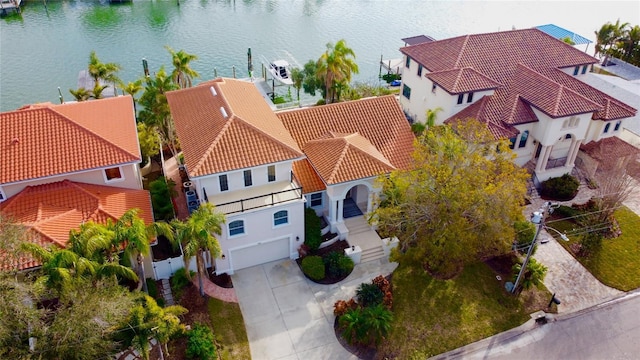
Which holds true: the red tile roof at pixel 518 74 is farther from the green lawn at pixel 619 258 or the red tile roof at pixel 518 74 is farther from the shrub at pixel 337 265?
the shrub at pixel 337 265

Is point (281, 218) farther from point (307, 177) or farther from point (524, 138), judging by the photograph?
point (524, 138)

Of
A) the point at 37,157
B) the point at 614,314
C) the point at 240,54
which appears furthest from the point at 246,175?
the point at 240,54

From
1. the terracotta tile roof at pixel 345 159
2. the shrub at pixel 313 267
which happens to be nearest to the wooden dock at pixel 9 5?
the terracotta tile roof at pixel 345 159

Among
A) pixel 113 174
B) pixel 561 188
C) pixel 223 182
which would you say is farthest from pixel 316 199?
pixel 561 188

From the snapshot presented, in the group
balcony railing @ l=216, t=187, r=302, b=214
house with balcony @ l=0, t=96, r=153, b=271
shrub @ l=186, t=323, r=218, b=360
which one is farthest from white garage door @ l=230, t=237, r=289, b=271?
shrub @ l=186, t=323, r=218, b=360

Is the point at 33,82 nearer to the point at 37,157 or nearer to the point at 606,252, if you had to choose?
the point at 37,157

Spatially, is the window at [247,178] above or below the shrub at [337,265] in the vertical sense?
above
